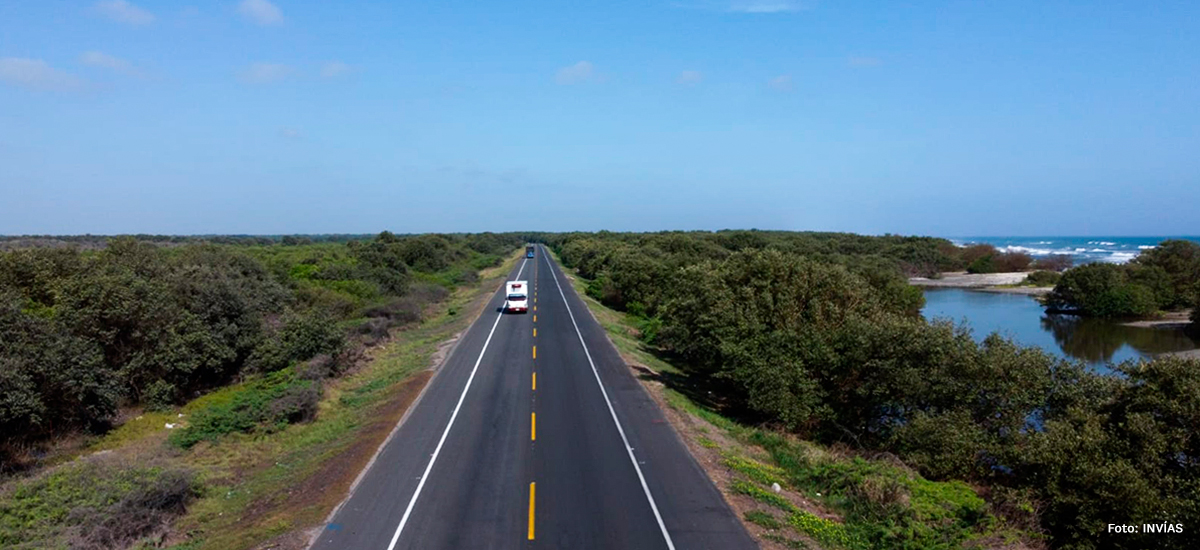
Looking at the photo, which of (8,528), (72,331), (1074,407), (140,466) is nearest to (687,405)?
(1074,407)

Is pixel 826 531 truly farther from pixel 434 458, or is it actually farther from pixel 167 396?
pixel 167 396

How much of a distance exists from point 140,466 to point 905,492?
63.7ft

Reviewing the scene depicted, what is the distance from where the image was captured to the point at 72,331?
89.1 ft

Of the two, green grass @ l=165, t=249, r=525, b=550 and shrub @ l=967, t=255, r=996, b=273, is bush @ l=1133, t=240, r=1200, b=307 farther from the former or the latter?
green grass @ l=165, t=249, r=525, b=550

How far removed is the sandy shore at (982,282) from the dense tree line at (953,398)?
6930cm

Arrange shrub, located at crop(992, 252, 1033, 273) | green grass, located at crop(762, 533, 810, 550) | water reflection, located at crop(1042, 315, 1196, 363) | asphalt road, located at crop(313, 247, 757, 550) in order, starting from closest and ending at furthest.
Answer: green grass, located at crop(762, 533, 810, 550)
asphalt road, located at crop(313, 247, 757, 550)
water reflection, located at crop(1042, 315, 1196, 363)
shrub, located at crop(992, 252, 1033, 273)

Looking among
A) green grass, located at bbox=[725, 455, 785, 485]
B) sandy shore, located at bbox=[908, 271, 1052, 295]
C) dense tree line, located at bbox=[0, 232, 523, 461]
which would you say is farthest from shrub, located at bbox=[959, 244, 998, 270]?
green grass, located at bbox=[725, 455, 785, 485]

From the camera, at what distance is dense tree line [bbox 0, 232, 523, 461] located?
2266cm

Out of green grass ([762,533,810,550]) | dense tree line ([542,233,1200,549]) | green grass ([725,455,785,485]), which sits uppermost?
dense tree line ([542,233,1200,549])

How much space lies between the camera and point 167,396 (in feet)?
92.2

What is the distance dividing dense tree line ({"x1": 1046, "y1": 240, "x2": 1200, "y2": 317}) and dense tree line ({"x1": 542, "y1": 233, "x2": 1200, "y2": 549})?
159 feet

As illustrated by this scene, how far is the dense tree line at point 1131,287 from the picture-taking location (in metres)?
63.3

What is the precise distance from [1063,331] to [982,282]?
47.3m

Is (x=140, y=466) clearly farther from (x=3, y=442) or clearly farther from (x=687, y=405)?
(x=687, y=405)
